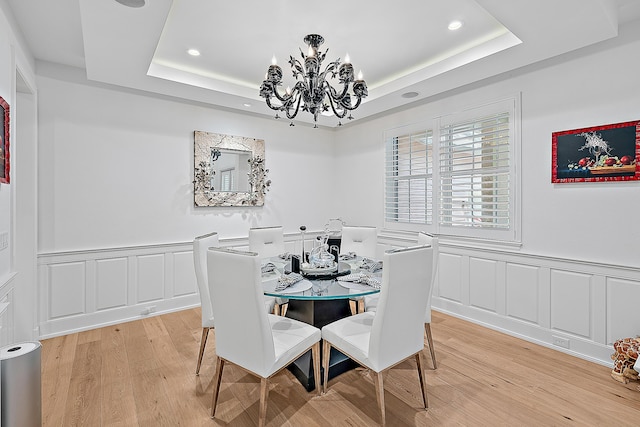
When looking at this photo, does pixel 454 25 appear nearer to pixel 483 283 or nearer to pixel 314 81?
pixel 314 81

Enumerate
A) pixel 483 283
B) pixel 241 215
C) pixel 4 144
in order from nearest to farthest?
pixel 4 144 < pixel 483 283 < pixel 241 215

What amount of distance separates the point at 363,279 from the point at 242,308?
3.02ft

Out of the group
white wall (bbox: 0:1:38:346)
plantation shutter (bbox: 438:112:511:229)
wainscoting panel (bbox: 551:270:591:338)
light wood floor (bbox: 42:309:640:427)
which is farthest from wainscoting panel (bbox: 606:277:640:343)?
white wall (bbox: 0:1:38:346)

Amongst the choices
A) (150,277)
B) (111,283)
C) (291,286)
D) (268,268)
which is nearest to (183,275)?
(150,277)

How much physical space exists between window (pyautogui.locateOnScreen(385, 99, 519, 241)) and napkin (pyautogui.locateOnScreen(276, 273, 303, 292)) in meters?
2.26

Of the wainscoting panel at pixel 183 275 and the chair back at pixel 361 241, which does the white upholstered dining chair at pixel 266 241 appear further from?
the wainscoting panel at pixel 183 275

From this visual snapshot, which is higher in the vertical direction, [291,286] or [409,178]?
[409,178]

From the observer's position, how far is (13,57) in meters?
2.40

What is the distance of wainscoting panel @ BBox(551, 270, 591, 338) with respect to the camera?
2807mm

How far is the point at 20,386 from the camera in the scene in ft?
5.22

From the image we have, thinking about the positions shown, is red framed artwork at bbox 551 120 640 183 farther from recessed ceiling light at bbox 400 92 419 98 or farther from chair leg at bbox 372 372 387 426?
chair leg at bbox 372 372 387 426

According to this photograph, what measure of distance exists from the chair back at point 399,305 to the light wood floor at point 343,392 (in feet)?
1.58

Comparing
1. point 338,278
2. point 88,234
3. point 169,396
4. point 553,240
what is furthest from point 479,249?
point 88,234

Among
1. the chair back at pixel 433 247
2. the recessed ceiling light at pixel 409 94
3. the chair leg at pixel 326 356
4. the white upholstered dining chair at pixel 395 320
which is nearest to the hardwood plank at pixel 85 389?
the chair leg at pixel 326 356
